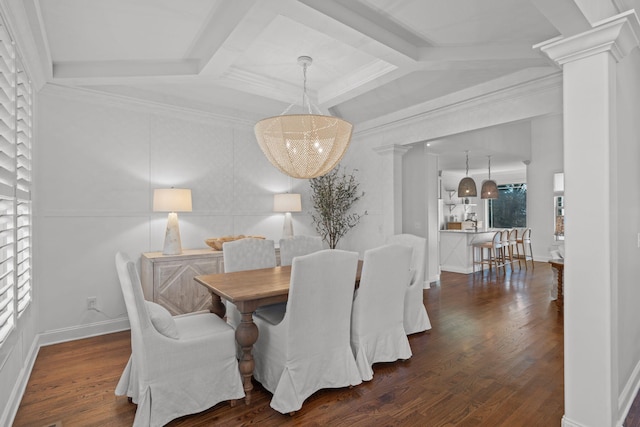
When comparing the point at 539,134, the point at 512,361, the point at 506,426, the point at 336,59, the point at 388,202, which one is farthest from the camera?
the point at 539,134

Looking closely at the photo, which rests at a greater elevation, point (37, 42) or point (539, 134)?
point (539, 134)

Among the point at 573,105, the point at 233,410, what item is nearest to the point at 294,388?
the point at 233,410

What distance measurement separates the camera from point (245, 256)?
3.37 meters

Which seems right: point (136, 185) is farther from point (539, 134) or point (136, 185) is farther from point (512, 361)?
point (539, 134)

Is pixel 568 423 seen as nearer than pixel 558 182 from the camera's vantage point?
Yes

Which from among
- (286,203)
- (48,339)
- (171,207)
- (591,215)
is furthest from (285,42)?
(48,339)

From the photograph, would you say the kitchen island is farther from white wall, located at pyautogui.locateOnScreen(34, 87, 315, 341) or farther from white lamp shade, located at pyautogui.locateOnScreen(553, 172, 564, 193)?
white wall, located at pyautogui.locateOnScreen(34, 87, 315, 341)

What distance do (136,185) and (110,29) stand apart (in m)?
1.77

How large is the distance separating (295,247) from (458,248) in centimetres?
444

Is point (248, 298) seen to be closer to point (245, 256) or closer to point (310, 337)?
point (310, 337)

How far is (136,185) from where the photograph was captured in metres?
3.93

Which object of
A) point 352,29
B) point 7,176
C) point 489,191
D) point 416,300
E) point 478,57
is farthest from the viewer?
point 489,191

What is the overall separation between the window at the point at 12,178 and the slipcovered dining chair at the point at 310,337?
147cm

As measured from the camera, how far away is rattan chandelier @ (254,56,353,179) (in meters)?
2.63
